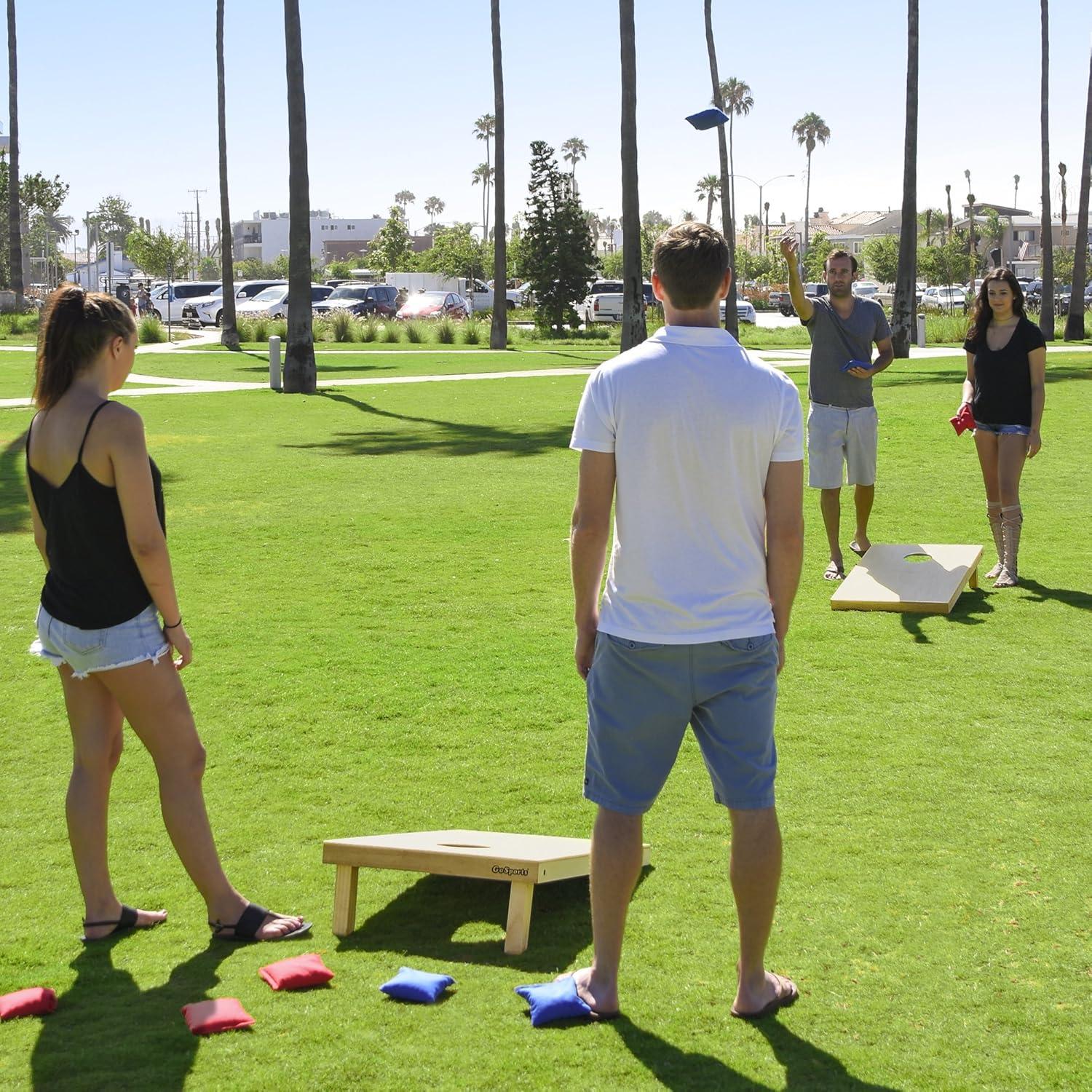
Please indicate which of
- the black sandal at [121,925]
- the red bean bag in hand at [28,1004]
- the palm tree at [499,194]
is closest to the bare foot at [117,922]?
the black sandal at [121,925]

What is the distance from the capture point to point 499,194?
139ft

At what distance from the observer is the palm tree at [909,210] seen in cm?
3384

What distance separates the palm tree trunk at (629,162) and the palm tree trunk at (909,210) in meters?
7.40

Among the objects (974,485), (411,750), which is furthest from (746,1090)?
(974,485)

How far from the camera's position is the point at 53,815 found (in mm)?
5523

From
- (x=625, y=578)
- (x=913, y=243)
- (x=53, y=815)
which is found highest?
(x=913, y=243)

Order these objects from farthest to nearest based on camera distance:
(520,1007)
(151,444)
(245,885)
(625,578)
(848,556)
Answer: (151,444) < (848,556) < (245,885) < (520,1007) < (625,578)

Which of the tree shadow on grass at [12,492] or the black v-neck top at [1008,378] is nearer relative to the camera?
the black v-neck top at [1008,378]

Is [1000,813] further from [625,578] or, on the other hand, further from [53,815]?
[53,815]

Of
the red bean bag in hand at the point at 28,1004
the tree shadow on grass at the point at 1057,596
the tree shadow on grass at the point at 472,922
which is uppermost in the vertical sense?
the tree shadow on grass at the point at 1057,596

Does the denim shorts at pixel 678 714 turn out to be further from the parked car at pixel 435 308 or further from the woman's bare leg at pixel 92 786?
the parked car at pixel 435 308

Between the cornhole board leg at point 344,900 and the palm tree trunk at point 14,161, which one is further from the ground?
the palm tree trunk at point 14,161

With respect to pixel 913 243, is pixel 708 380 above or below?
below

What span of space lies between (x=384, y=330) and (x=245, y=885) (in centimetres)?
3990
